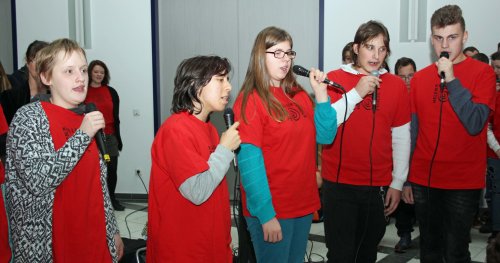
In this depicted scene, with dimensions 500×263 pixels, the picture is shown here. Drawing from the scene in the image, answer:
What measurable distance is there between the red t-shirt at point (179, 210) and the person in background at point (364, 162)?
86cm

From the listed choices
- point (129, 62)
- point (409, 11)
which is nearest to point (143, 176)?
point (129, 62)

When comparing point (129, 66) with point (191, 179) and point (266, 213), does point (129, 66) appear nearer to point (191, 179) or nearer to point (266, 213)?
point (266, 213)

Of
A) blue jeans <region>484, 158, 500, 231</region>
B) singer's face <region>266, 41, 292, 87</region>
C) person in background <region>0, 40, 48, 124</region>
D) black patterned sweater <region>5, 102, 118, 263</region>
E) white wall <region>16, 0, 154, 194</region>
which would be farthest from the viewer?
white wall <region>16, 0, 154, 194</region>

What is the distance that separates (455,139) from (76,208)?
1879 mm

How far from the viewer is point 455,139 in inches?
100

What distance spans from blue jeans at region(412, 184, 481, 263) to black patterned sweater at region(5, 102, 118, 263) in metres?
1.80

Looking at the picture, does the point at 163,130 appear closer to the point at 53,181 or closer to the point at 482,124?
the point at 53,181

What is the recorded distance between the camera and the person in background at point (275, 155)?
209 cm

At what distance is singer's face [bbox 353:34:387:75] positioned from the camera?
2.51 metres

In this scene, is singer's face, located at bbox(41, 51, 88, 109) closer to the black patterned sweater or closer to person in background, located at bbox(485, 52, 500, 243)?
the black patterned sweater

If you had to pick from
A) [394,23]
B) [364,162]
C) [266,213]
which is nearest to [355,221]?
[364,162]

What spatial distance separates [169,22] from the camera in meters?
6.26

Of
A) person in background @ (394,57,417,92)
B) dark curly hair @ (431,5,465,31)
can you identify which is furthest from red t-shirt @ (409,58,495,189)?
person in background @ (394,57,417,92)

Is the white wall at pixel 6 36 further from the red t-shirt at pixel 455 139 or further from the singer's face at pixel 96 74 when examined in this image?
the red t-shirt at pixel 455 139
